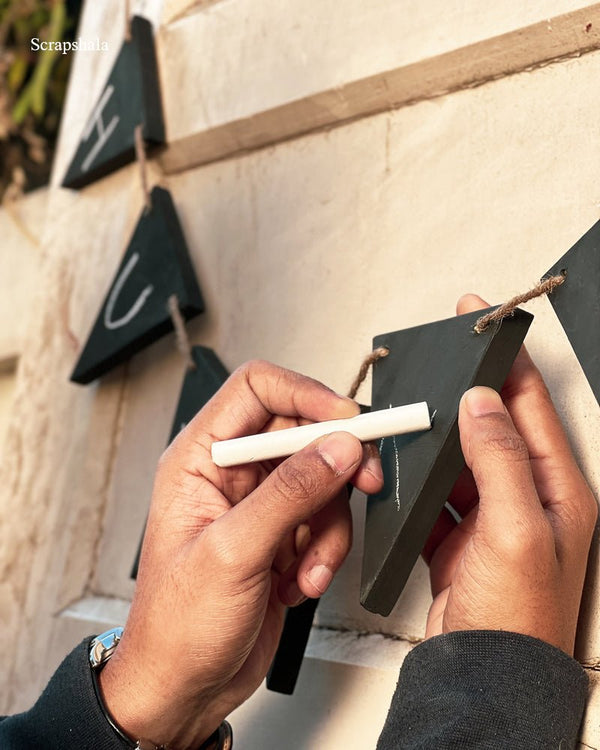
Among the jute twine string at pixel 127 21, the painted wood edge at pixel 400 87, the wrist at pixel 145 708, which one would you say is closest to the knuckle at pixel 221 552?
the wrist at pixel 145 708

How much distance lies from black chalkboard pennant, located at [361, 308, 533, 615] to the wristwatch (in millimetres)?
245

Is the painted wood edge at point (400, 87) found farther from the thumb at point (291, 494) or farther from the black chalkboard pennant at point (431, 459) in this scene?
the thumb at point (291, 494)

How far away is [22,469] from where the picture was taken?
122 centimetres

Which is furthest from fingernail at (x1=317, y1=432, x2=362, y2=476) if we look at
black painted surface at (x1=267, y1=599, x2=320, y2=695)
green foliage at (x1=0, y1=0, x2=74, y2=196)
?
green foliage at (x1=0, y1=0, x2=74, y2=196)

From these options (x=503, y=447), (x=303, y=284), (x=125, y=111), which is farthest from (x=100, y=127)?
(x=503, y=447)

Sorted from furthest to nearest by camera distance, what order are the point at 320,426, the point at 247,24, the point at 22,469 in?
the point at 22,469 < the point at 247,24 < the point at 320,426

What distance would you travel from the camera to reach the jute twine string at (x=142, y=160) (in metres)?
1.11

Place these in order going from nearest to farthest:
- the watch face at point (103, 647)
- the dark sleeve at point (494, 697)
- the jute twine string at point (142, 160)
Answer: the dark sleeve at point (494, 697) < the watch face at point (103, 647) < the jute twine string at point (142, 160)

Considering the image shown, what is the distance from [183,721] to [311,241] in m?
0.52

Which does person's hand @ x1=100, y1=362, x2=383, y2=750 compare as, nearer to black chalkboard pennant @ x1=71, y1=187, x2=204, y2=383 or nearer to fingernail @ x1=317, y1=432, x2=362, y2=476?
fingernail @ x1=317, y1=432, x2=362, y2=476

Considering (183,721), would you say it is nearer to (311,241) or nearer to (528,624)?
(528,624)

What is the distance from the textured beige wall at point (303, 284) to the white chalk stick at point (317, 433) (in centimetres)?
16

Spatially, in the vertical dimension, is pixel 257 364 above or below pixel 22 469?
above

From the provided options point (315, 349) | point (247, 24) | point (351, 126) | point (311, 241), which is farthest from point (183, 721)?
point (247, 24)
